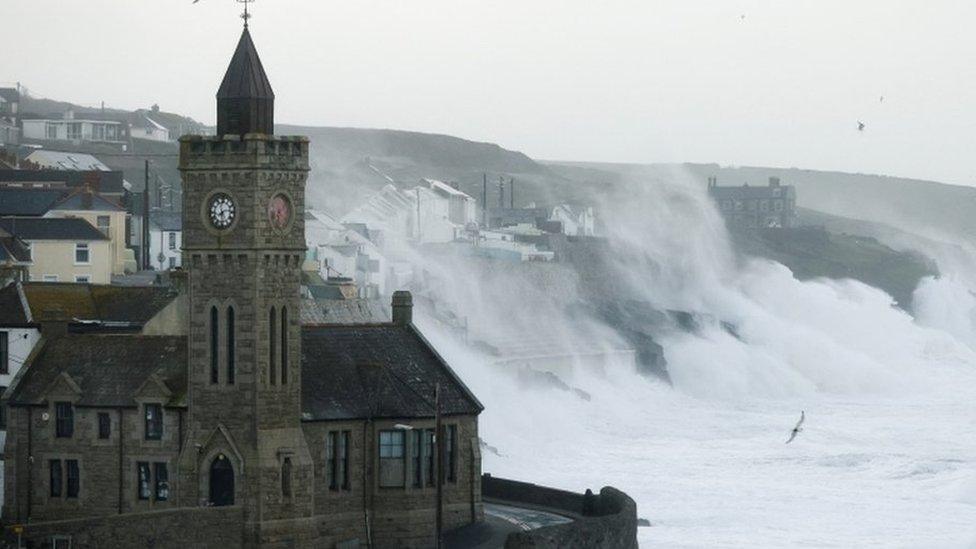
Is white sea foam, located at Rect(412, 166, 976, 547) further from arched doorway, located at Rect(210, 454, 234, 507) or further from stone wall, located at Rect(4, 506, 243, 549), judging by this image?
stone wall, located at Rect(4, 506, 243, 549)

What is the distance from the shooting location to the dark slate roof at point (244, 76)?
43.8 metres

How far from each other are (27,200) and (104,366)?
34.4 metres

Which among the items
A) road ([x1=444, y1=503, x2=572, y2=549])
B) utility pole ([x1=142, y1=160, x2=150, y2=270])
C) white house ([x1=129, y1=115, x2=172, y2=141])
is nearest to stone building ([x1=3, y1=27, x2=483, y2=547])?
road ([x1=444, y1=503, x2=572, y2=549])

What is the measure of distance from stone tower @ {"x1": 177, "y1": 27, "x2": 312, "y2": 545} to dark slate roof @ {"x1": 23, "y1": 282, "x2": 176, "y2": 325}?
28.9 feet

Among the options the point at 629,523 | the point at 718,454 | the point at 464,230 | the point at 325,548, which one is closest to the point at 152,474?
the point at 325,548

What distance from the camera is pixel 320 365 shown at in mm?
46875

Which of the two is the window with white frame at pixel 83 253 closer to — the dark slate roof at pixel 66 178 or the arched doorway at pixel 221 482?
the dark slate roof at pixel 66 178

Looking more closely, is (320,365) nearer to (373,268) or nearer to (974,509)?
(974,509)

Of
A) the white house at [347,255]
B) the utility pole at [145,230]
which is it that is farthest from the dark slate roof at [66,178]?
the white house at [347,255]

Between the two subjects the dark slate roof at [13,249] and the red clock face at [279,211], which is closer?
the red clock face at [279,211]

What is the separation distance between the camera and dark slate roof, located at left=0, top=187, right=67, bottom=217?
79469 mm

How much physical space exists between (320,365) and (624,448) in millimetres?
38948

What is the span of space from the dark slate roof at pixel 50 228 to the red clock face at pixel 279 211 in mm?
31896

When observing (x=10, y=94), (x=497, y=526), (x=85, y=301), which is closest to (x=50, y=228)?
(x=85, y=301)
